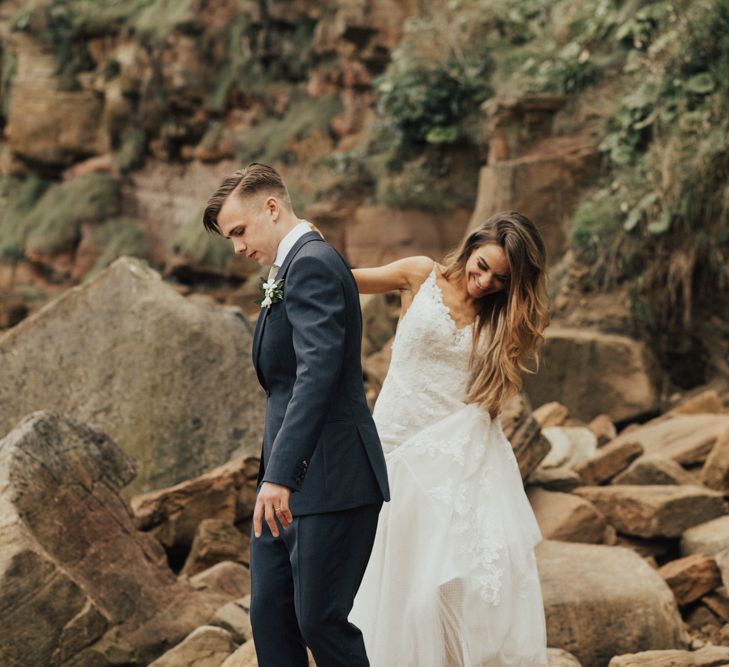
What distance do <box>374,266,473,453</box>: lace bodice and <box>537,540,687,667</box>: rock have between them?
110 centimetres

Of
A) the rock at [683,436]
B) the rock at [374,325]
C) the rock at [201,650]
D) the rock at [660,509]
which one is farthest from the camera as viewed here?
the rock at [374,325]

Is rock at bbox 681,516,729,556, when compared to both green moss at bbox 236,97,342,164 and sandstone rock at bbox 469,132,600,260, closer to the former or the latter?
sandstone rock at bbox 469,132,600,260

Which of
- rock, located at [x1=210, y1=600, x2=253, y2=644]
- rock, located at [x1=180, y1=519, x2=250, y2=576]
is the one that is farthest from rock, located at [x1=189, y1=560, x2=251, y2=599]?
rock, located at [x1=210, y1=600, x2=253, y2=644]

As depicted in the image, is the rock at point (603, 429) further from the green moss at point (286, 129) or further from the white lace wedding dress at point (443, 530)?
the green moss at point (286, 129)

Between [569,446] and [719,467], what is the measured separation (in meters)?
1.02

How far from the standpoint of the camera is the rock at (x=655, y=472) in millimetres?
6355

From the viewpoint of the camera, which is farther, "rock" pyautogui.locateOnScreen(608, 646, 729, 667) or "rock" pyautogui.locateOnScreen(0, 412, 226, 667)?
"rock" pyautogui.locateOnScreen(0, 412, 226, 667)

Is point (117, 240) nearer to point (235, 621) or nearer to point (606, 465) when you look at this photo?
point (606, 465)

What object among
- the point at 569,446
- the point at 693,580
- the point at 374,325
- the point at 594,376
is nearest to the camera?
the point at 693,580

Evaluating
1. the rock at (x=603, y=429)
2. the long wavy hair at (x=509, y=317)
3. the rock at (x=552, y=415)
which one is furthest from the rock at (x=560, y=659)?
the rock at (x=552, y=415)

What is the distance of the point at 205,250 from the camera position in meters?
14.5

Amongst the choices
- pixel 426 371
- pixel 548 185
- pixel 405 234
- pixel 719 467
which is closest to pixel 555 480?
pixel 719 467

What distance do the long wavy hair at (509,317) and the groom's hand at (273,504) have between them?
1.27 metres

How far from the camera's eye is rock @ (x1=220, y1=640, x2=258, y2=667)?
397cm
